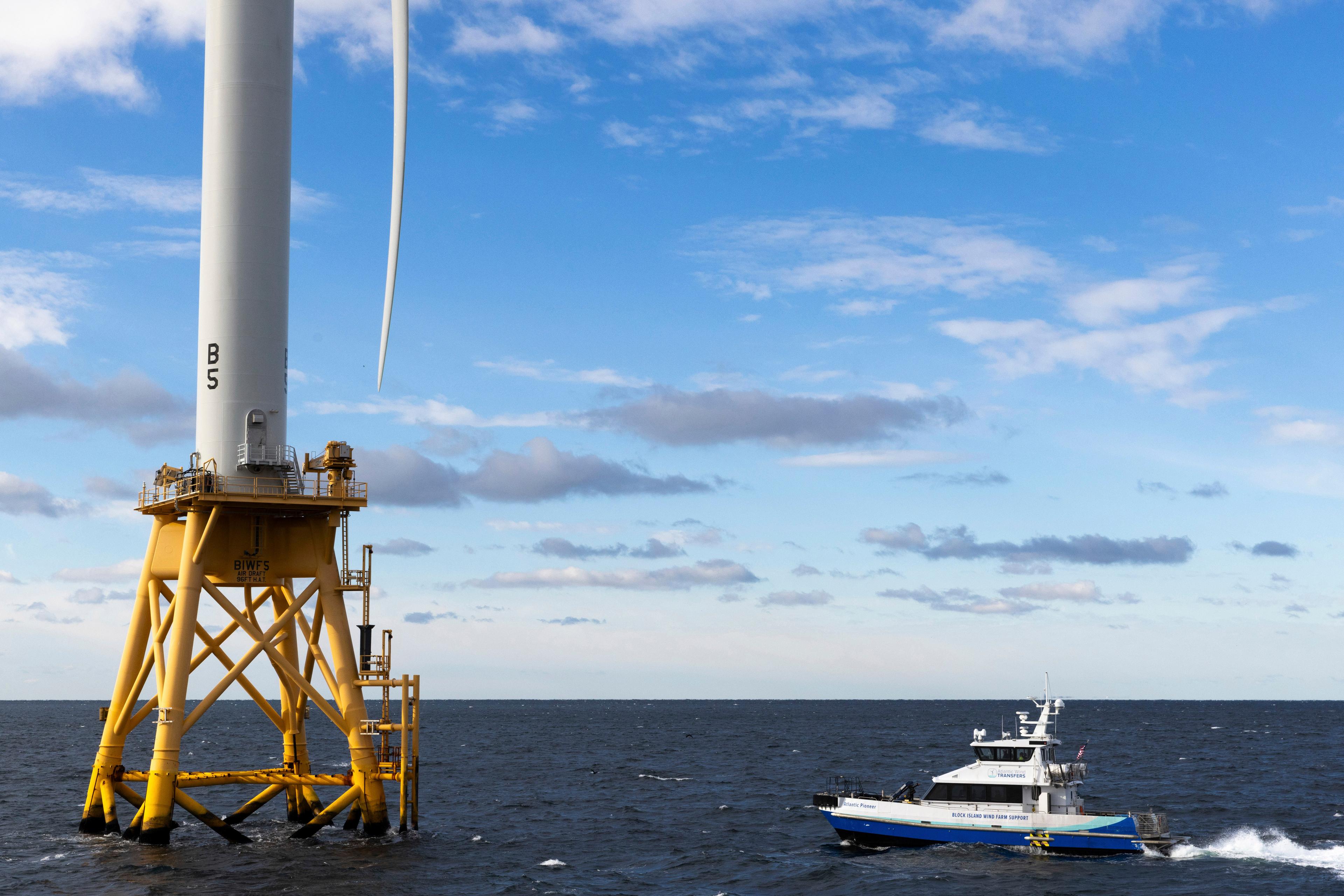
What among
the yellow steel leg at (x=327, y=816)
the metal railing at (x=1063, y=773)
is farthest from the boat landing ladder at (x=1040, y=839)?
the yellow steel leg at (x=327, y=816)

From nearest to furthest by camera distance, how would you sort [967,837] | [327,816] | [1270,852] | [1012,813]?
[327,816] → [1012,813] → [967,837] → [1270,852]

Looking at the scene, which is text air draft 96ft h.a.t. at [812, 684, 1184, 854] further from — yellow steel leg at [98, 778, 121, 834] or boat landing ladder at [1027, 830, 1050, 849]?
yellow steel leg at [98, 778, 121, 834]

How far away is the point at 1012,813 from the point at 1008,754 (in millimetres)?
2148

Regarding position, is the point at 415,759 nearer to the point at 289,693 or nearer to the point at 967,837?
the point at 289,693

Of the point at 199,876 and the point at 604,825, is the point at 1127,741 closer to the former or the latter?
the point at 604,825

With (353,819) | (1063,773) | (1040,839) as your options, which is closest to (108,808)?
(353,819)

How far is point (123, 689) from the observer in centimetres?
4481

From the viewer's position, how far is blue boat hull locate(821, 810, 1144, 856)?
4569 cm

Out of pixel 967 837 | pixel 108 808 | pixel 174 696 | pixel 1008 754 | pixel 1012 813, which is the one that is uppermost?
pixel 174 696

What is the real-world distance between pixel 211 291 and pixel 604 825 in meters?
30.3

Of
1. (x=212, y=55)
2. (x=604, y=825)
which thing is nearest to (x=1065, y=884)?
(x=604, y=825)

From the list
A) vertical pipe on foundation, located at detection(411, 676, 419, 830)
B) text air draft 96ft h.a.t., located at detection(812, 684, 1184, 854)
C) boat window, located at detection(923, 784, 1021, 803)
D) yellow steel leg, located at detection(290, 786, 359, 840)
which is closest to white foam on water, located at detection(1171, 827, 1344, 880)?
text air draft 96ft h.a.t., located at detection(812, 684, 1184, 854)

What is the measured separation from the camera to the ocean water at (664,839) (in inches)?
1607

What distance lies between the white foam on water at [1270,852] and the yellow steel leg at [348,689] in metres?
29.9
